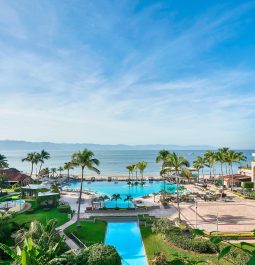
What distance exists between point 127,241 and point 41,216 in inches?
569

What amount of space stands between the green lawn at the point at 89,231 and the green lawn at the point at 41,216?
3258 millimetres

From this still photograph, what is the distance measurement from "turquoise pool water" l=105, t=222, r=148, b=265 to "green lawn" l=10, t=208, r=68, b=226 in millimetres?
6693

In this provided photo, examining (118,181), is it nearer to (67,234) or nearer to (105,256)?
(67,234)

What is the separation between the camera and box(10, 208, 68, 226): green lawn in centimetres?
3632

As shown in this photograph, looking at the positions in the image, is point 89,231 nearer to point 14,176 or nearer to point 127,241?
point 127,241

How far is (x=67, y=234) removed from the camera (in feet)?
99.5

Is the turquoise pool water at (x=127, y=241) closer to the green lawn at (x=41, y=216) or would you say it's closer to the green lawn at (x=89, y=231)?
the green lawn at (x=89, y=231)

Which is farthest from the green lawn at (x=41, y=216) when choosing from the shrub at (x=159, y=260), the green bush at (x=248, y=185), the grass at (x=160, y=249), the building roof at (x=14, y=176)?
the green bush at (x=248, y=185)

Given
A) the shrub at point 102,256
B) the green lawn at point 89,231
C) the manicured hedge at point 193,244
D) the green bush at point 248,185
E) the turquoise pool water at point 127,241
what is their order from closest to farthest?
the shrub at point 102,256, the manicured hedge at point 193,244, the turquoise pool water at point 127,241, the green lawn at point 89,231, the green bush at point 248,185

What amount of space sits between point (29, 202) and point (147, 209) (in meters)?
18.9

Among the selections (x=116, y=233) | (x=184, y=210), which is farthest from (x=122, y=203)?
(x=116, y=233)

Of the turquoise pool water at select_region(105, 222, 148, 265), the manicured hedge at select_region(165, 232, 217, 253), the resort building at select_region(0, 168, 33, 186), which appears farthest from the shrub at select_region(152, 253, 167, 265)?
the resort building at select_region(0, 168, 33, 186)

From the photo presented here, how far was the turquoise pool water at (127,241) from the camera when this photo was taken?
25.2 metres

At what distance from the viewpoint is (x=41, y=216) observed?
38406mm
